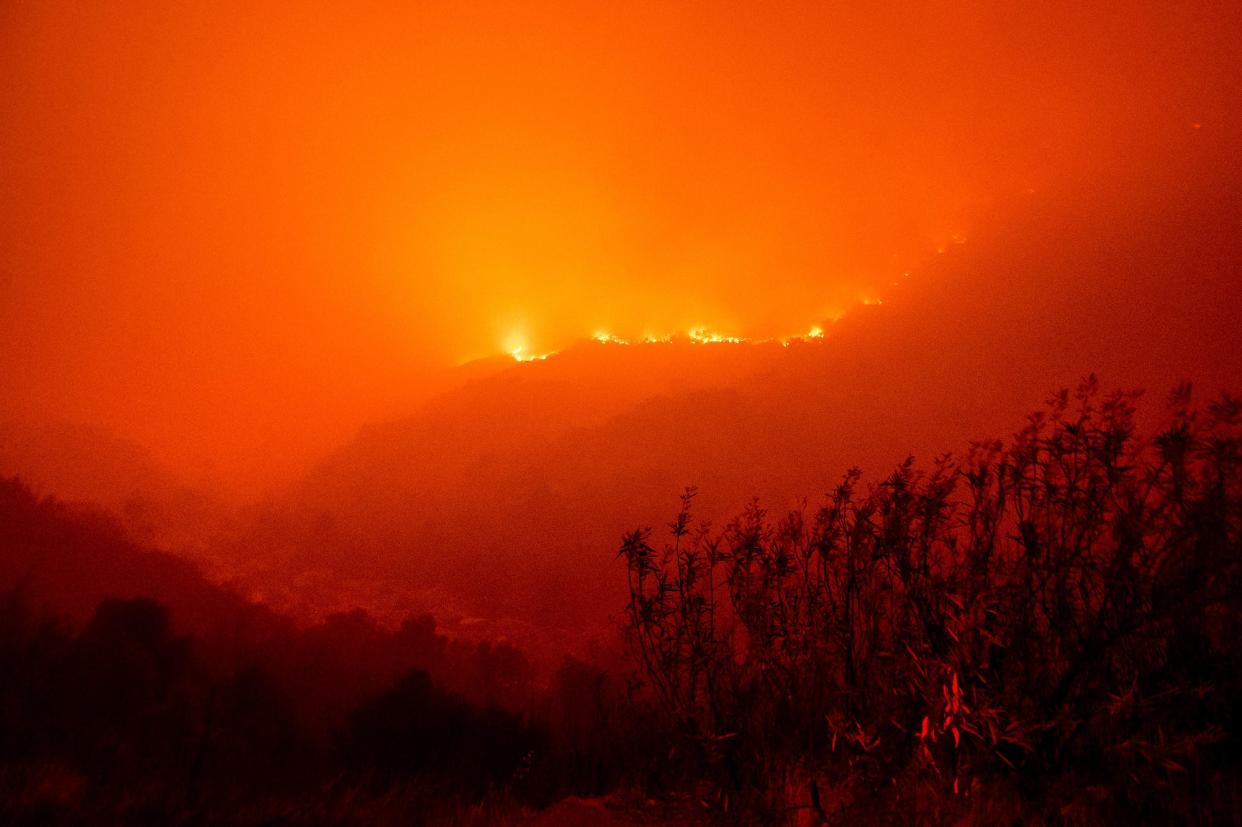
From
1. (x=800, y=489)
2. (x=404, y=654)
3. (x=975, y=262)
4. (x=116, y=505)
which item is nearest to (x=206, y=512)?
(x=116, y=505)

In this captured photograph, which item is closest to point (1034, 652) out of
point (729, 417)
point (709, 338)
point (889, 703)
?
point (889, 703)

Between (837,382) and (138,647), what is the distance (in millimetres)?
68527

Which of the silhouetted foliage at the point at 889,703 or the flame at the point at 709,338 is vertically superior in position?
the flame at the point at 709,338

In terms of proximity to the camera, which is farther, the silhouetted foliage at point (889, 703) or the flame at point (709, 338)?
the flame at point (709, 338)

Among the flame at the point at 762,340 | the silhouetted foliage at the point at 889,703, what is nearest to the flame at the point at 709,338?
the flame at the point at 762,340

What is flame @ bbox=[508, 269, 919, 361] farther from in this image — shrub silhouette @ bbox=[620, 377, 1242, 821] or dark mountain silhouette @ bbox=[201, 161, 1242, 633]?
shrub silhouette @ bbox=[620, 377, 1242, 821]

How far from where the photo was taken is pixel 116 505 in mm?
52000

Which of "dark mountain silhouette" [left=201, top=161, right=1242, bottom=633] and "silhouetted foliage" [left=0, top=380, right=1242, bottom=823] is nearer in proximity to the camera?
"silhouetted foliage" [left=0, top=380, right=1242, bottom=823]

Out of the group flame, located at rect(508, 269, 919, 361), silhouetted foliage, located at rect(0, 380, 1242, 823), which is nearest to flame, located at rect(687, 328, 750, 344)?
flame, located at rect(508, 269, 919, 361)

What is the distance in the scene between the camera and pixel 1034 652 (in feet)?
16.0

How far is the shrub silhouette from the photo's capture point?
4.17 m

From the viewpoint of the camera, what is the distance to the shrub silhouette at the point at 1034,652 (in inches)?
164

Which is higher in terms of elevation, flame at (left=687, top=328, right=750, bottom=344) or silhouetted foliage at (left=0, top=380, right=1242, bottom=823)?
flame at (left=687, top=328, right=750, bottom=344)

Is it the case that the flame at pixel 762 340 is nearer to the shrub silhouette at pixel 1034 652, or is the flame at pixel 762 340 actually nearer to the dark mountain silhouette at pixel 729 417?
the dark mountain silhouette at pixel 729 417
